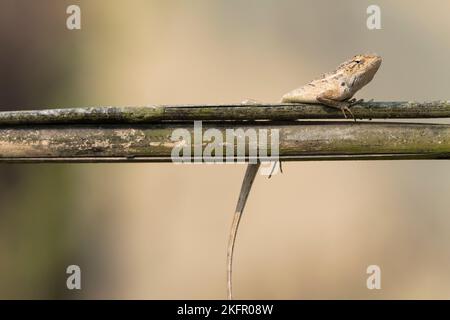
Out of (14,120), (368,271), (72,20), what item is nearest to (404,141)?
(14,120)

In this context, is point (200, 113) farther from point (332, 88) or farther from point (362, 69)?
point (362, 69)

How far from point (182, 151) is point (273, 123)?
19cm

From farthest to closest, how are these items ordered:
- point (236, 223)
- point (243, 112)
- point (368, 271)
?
point (368, 271), point (236, 223), point (243, 112)

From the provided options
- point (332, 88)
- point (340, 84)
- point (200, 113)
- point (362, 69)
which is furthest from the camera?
point (362, 69)

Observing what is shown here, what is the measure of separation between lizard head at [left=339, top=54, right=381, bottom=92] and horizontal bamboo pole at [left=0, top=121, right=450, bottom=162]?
2.68 feet

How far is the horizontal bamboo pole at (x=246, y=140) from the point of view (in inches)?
54.4

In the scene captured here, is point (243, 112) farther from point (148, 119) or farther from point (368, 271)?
point (368, 271)

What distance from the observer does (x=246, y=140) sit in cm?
139

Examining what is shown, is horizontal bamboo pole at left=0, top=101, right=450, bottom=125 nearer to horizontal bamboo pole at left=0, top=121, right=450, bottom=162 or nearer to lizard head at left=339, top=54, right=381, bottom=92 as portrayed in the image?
horizontal bamboo pole at left=0, top=121, right=450, bottom=162

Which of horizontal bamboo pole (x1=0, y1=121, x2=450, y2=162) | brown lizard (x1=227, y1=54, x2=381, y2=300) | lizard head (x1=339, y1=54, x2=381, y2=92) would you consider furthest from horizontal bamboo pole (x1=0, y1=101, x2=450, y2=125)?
lizard head (x1=339, y1=54, x2=381, y2=92)

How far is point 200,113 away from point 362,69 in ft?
3.41

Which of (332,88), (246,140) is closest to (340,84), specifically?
(332,88)

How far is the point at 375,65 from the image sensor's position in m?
2.21

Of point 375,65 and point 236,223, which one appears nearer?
point 236,223
